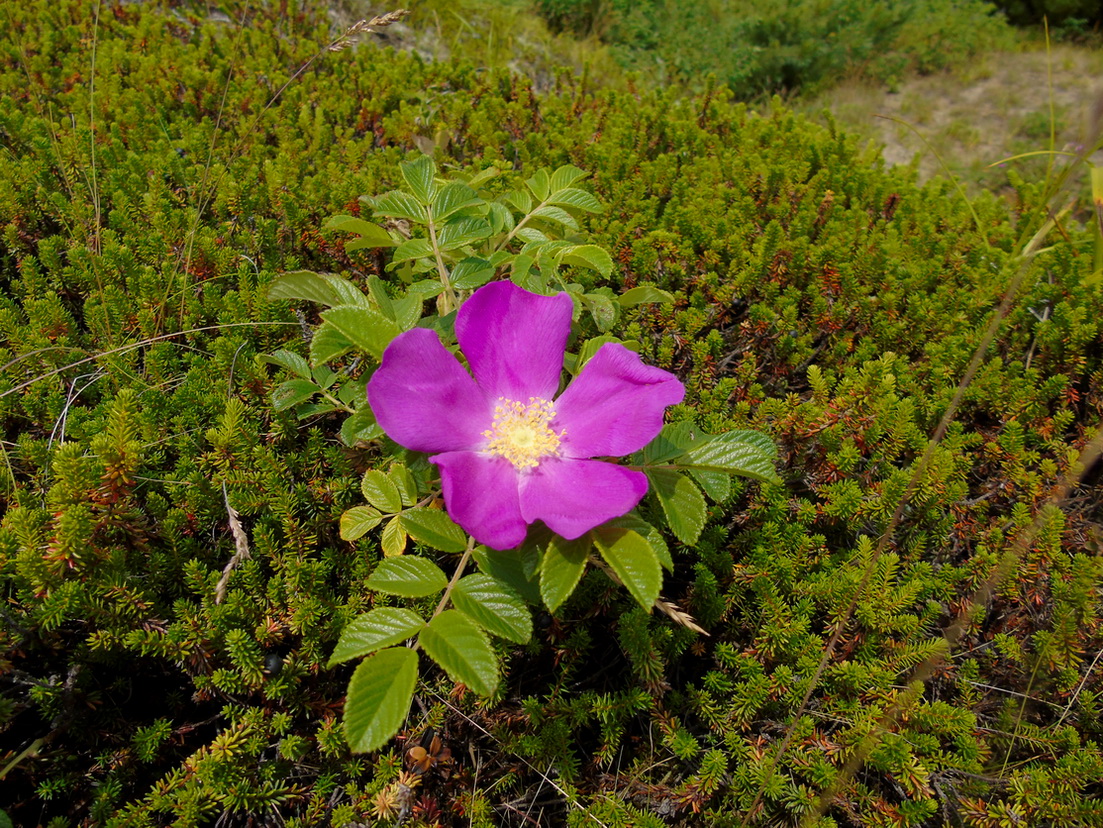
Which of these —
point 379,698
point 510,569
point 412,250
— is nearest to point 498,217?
point 412,250

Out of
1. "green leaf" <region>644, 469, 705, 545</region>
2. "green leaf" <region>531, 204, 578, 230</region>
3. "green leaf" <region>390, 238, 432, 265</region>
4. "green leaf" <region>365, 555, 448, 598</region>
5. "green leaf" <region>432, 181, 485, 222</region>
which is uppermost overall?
"green leaf" <region>432, 181, 485, 222</region>

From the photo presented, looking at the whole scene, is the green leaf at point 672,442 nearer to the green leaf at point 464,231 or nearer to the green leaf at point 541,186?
the green leaf at point 464,231

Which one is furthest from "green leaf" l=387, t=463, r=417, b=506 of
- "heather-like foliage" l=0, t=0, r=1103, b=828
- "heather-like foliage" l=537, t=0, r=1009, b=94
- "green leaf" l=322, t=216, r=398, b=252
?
"heather-like foliage" l=537, t=0, r=1009, b=94

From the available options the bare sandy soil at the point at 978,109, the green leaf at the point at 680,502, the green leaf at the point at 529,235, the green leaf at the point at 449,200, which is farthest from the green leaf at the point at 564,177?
the bare sandy soil at the point at 978,109

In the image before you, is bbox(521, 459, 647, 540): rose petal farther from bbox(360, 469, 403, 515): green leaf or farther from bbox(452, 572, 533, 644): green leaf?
bbox(360, 469, 403, 515): green leaf

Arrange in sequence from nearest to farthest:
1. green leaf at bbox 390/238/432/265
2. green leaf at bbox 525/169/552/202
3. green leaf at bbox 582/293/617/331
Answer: green leaf at bbox 390/238/432/265
green leaf at bbox 582/293/617/331
green leaf at bbox 525/169/552/202

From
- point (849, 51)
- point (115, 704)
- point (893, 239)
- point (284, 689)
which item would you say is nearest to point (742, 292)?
point (893, 239)

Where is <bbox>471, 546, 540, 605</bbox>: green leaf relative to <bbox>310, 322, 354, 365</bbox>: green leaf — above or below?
below
